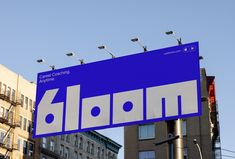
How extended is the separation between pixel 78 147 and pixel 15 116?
19713 millimetres

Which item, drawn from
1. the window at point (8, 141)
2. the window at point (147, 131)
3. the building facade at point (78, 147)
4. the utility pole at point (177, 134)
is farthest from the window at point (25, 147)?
the utility pole at point (177, 134)

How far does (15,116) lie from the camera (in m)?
82.5

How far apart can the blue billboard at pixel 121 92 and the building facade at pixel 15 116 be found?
201 feet

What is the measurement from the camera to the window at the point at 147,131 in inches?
2564

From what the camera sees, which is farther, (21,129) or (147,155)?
(21,129)

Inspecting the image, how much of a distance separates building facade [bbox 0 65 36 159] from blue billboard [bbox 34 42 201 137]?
201ft

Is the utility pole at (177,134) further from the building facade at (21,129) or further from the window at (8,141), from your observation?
the window at (8,141)

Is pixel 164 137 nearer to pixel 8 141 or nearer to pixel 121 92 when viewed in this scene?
pixel 8 141

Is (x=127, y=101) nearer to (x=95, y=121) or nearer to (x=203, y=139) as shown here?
(x=95, y=121)

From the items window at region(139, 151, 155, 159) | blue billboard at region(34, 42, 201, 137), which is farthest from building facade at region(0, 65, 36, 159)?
blue billboard at region(34, 42, 201, 137)

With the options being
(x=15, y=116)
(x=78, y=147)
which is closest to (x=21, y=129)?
(x=15, y=116)

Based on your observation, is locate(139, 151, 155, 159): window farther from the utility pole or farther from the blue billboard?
the utility pole

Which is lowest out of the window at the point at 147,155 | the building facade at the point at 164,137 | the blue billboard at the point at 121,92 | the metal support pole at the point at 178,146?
the metal support pole at the point at 178,146

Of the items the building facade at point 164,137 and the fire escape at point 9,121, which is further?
the fire escape at point 9,121
